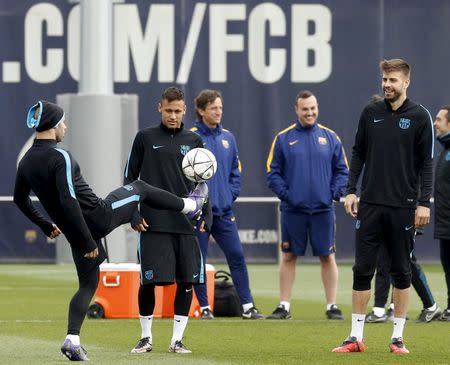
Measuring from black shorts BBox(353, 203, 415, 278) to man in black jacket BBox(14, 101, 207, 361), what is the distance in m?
1.56

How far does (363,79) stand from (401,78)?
11.5 m

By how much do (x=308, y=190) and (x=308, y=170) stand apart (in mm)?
194

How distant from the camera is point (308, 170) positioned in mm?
12180

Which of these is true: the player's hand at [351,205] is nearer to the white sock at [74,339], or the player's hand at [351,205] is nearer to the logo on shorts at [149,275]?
the logo on shorts at [149,275]

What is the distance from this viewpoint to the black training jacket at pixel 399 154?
29.5 ft

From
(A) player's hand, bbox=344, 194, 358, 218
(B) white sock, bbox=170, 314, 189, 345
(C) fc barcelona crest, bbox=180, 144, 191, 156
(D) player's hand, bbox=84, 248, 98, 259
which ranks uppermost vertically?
(C) fc barcelona crest, bbox=180, 144, 191, 156

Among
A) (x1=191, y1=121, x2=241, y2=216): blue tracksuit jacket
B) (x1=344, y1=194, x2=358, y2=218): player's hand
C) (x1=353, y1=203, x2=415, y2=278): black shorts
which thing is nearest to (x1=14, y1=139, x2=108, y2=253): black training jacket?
(x1=344, y1=194, x2=358, y2=218): player's hand

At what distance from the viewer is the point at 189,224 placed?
365 inches

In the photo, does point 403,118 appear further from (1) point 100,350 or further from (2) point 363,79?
(2) point 363,79

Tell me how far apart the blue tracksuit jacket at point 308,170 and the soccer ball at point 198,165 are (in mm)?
2882

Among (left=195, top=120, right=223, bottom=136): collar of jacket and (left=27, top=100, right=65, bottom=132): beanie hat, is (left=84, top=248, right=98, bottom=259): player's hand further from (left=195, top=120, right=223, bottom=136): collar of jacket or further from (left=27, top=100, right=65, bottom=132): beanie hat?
(left=195, top=120, right=223, bottom=136): collar of jacket

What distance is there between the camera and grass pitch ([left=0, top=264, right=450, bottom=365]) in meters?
8.74

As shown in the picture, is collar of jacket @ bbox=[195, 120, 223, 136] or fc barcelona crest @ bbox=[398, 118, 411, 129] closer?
fc barcelona crest @ bbox=[398, 118, 411, 129]

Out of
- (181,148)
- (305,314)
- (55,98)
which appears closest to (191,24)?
(55,98)
